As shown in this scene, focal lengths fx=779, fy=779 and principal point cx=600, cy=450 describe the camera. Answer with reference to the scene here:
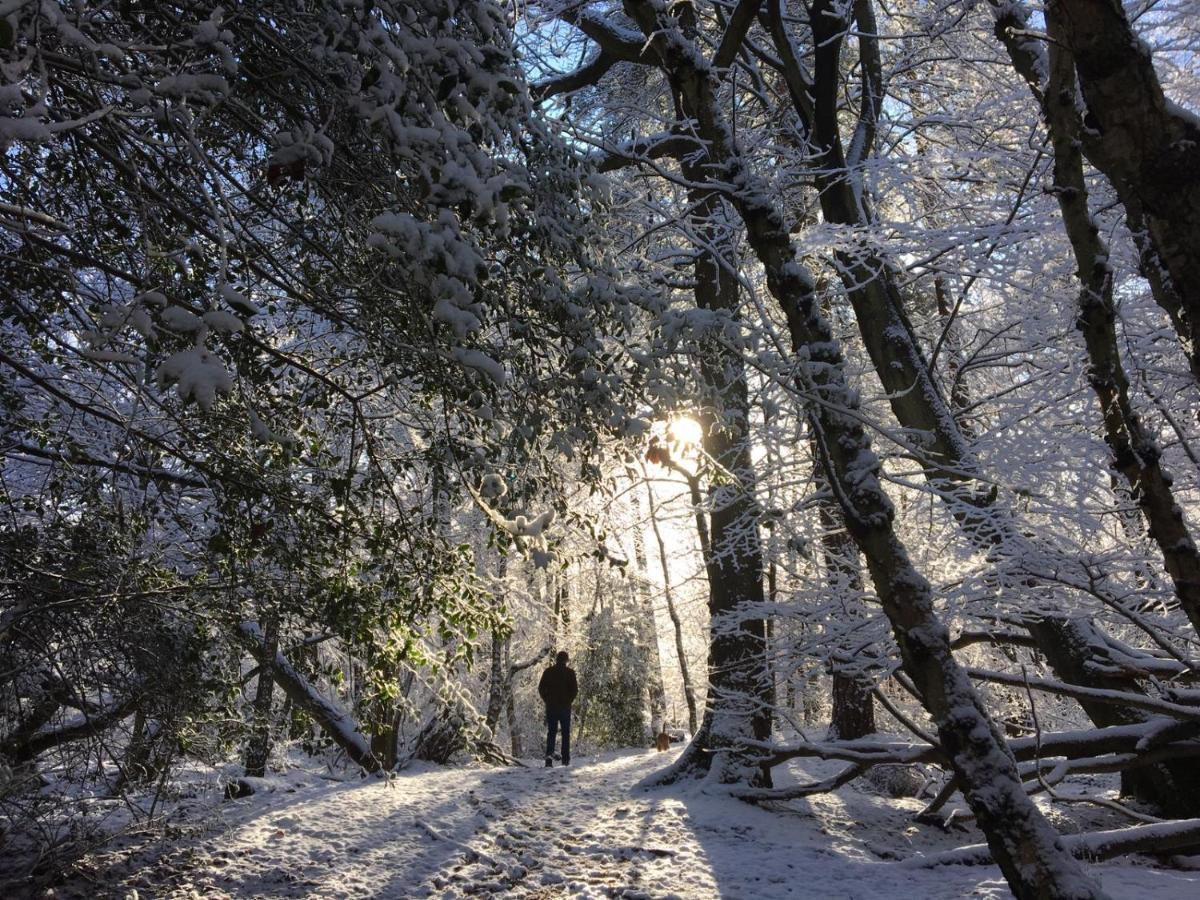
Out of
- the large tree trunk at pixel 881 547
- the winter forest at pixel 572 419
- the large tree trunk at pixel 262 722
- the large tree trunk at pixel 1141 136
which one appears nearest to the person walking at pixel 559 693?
the winter forest at pixel 572 419

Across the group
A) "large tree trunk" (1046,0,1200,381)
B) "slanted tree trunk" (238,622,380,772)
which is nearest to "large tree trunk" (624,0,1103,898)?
"large tree trunk" (1046,0,1200,381)

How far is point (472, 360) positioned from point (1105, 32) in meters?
2.13

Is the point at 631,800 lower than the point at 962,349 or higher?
lower

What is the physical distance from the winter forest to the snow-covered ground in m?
0.06

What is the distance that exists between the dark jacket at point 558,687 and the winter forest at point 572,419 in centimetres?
203

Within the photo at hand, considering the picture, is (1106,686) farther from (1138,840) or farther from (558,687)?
(558,687)

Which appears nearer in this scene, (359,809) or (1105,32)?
(1105,32)

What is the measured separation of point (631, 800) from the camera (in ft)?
25.7

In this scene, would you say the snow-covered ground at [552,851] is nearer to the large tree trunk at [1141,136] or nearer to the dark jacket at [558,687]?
the dark jacket at [558,687]

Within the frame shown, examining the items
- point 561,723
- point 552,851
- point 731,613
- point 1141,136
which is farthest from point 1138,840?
point 561,723

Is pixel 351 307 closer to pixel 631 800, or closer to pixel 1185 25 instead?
pixel 631 800

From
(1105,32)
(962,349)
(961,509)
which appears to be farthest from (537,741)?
(1105,32)

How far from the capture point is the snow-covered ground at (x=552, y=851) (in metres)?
5.20

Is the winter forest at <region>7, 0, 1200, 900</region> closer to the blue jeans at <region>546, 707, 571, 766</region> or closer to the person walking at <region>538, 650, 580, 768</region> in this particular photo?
the person walking at <region>538, 650, 580, 768</region>
